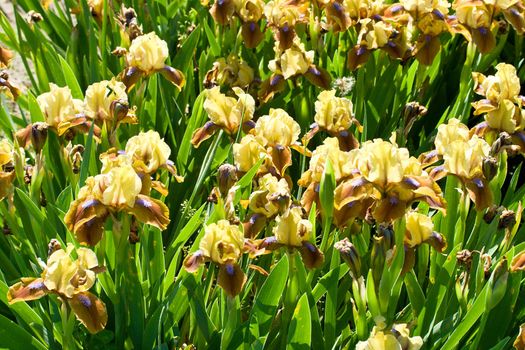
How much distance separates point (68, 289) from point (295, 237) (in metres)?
0.60

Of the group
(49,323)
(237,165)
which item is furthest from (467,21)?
(49,323)

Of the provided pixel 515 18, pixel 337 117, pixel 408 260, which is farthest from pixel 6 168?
pixel 515 18

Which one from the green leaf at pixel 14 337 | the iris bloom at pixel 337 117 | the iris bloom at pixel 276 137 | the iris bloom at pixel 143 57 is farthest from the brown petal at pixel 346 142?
the green leaf at pixel 14 337

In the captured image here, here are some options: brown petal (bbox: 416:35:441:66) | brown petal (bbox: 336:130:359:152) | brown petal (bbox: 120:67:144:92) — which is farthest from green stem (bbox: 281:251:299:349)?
brown petal (bbox: 416:35:441:66)

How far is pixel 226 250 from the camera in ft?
7.13

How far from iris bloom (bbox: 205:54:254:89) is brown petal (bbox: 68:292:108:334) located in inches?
61.1

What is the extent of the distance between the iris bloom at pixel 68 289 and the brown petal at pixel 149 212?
0.63ft

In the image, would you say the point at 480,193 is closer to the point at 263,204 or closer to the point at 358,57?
the point at 263,204

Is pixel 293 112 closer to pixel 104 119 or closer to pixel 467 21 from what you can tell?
pixel 467 21

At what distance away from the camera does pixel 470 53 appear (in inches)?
135

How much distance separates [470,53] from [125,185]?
1777mm

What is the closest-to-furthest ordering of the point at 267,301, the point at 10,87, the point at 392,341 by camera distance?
the point at 392,341 → the point at 267,301 → the point at 10,87

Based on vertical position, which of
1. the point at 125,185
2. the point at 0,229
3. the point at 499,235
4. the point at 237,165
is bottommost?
the point at 499,235

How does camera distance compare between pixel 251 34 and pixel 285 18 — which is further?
pixel 251 34
